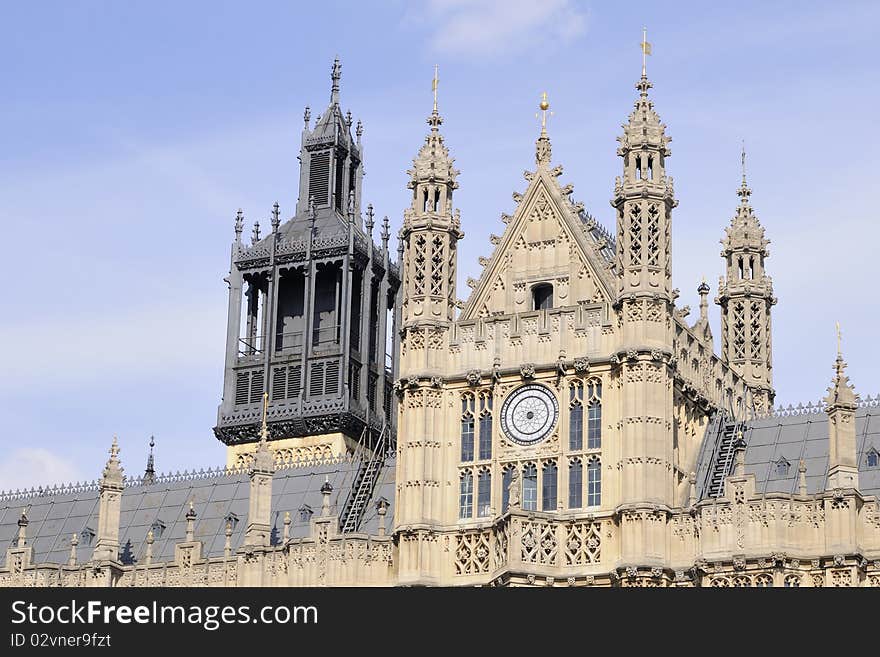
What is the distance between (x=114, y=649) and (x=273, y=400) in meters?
56.8

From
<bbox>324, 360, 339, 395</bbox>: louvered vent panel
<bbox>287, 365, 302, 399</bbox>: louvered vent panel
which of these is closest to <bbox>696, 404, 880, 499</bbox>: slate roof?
<bbox>324, 360, 339, 395</bbox>: louvered vent panel

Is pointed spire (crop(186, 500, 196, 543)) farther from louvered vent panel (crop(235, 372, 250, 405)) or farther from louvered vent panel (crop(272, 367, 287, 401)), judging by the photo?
louvered vent panel (crop(235, 372, 250, 405))

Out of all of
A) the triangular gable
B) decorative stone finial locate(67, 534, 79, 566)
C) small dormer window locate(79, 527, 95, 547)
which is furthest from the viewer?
small dormer window locate(79, 527, 95, 547)

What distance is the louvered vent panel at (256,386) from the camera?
112062 mm

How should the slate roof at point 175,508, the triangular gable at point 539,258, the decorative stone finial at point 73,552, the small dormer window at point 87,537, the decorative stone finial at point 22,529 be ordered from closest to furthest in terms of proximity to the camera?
the triangular gable at point 539,258, the decorative stone finial at point 73,552, the slate roof at point 175,508, the decorative stone finial at point 22,529, the small dormer window at point 87,537

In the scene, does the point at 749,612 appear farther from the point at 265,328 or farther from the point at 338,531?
the point at 265,328

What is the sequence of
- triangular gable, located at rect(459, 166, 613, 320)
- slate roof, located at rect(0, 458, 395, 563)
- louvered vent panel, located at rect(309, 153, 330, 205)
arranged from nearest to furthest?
triangular gable, located at rect(459, 166, 613, 320) < slate roof, located at rect(0, 458, 395, 563) < louvered vent panel, located at rect(309, 153, 330, 205)

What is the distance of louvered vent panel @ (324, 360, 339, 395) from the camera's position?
110 meters

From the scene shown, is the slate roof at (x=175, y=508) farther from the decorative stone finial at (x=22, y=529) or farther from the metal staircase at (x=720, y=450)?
the metal staircase at (x=720, y=450)

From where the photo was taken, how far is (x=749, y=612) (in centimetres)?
5444

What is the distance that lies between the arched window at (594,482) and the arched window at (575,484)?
0.25 metres

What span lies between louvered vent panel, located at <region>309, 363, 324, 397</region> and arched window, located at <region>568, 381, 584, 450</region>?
32.4 metres

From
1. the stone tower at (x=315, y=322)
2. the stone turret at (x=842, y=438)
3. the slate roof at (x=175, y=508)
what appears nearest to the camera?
the stone turret at (x=842, y=438)

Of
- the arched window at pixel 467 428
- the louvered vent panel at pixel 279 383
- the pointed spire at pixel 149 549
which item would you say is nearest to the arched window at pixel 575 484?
the arched window at pixel 467 428
